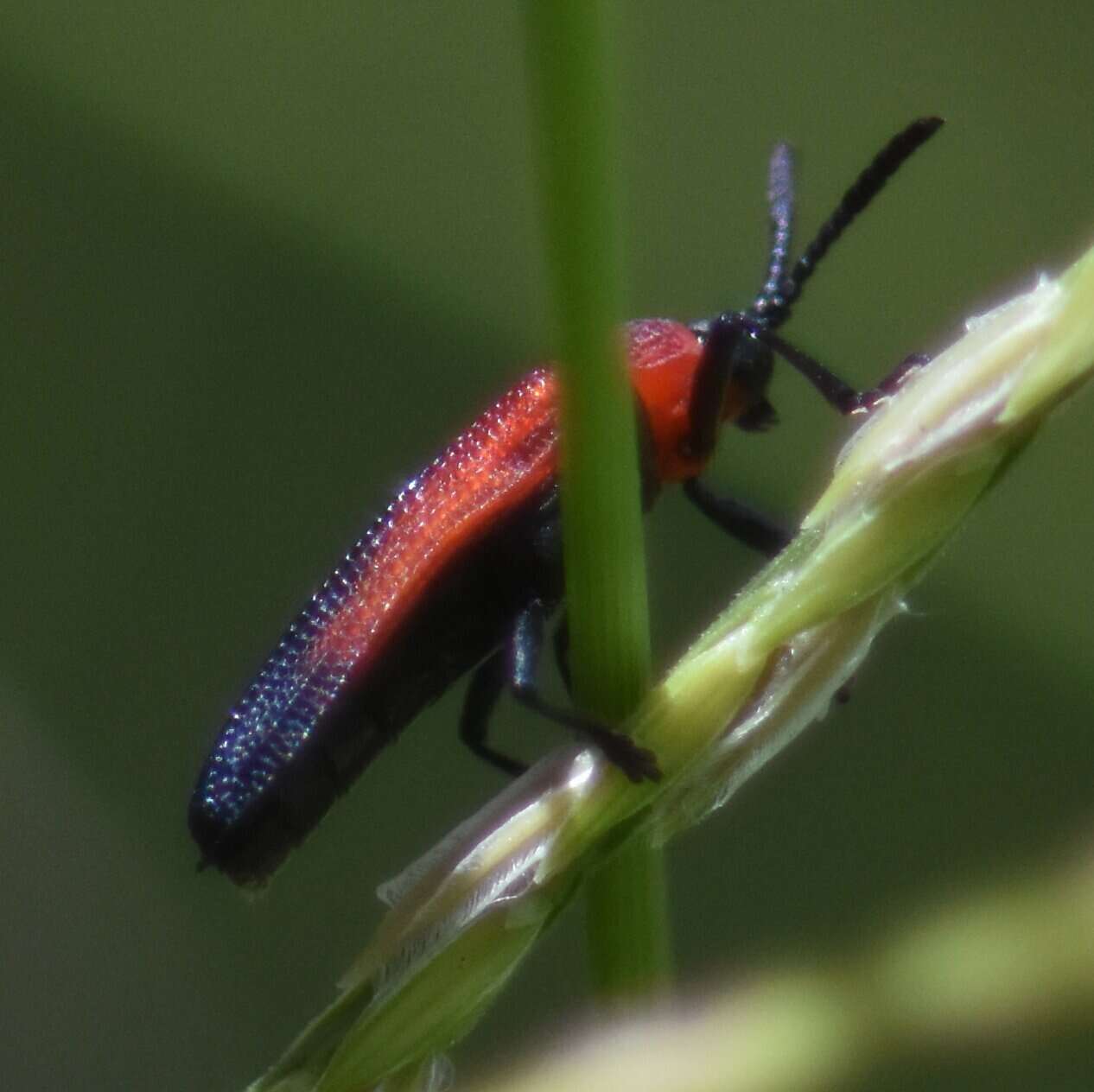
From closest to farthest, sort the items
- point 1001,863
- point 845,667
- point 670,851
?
point 845,667 → point 1001,863 → point 670,851

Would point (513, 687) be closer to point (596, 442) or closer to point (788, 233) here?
point (788, 233)

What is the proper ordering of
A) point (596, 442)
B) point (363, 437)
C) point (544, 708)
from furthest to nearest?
point (363, 437) < point (544, 708) < point (596, 442)

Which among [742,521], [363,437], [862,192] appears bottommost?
[742,521]

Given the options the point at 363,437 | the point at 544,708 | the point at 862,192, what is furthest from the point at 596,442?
the point at 363,437

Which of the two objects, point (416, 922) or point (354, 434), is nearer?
→ point (416, 922)

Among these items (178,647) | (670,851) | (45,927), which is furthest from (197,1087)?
(670,851)

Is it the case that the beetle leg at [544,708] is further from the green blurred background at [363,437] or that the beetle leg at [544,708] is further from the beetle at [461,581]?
the green blurred background at [363,437]

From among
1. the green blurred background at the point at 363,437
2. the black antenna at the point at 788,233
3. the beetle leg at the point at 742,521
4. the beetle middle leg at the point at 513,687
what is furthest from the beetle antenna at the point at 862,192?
the green blurred background at the point at 363,437

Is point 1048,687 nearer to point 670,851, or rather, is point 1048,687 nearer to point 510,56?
point 670,851

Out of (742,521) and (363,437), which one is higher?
(363,437)
